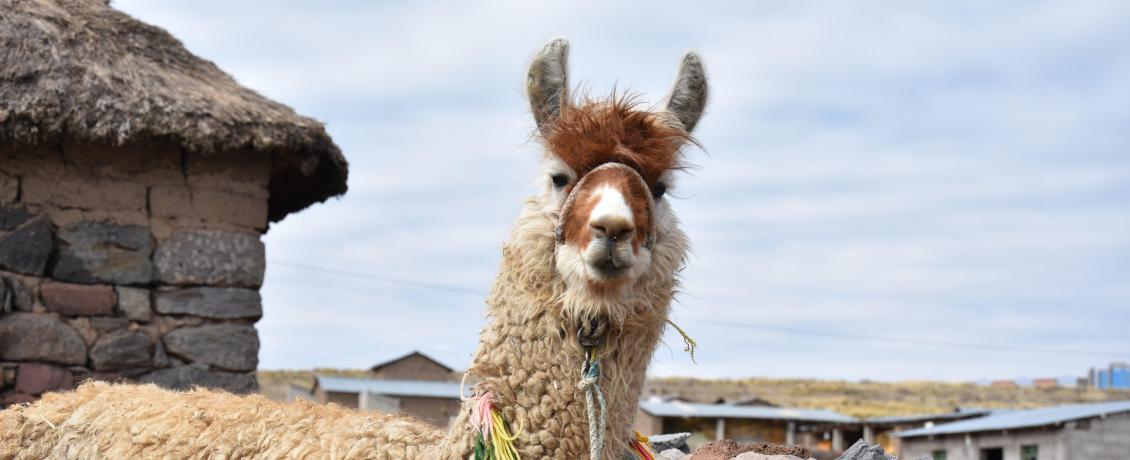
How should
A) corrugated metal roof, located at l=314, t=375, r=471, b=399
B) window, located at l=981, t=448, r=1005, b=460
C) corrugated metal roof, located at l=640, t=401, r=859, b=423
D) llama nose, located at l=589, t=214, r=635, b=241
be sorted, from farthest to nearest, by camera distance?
corrugated metal roof, located at l=640, t=401, r=859, b=423 → window, located at l=981, t=448, r=1005, b=460 → corrugated metal roof, located at l=314, t=375, r=471, b=399 → llama nose, located at l=589, t=214, r=635, b=241

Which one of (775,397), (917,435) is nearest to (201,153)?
(917,435)

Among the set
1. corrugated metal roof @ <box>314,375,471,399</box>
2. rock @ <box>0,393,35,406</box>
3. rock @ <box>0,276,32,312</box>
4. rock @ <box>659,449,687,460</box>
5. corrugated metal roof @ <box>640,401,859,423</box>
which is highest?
rock @ <box>0,276,32,312</box>

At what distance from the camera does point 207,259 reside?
25.1ft

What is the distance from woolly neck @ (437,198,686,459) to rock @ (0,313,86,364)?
4965mm

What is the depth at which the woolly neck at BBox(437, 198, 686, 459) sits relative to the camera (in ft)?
10.1

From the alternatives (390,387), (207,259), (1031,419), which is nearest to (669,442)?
(207,259)

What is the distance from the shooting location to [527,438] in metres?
3.07

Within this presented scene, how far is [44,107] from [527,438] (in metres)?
5.52

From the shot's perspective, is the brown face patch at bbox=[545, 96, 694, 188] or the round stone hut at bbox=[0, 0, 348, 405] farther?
the round stone hut at bbox=[0, 0, 348, 405]

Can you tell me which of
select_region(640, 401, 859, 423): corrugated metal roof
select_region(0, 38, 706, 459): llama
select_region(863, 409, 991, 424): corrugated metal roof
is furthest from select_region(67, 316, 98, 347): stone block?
select_region(863, 409, 991, 424): corrugated metal roof

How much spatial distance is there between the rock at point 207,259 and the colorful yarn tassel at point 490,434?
507cm

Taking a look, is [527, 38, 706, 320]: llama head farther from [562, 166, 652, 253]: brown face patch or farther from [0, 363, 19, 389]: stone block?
[0, 363, 19, 389]: stone block

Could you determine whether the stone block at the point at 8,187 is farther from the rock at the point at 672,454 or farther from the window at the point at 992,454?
the window at the point at 992,454

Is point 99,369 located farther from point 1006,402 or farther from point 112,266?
point 1006,402
